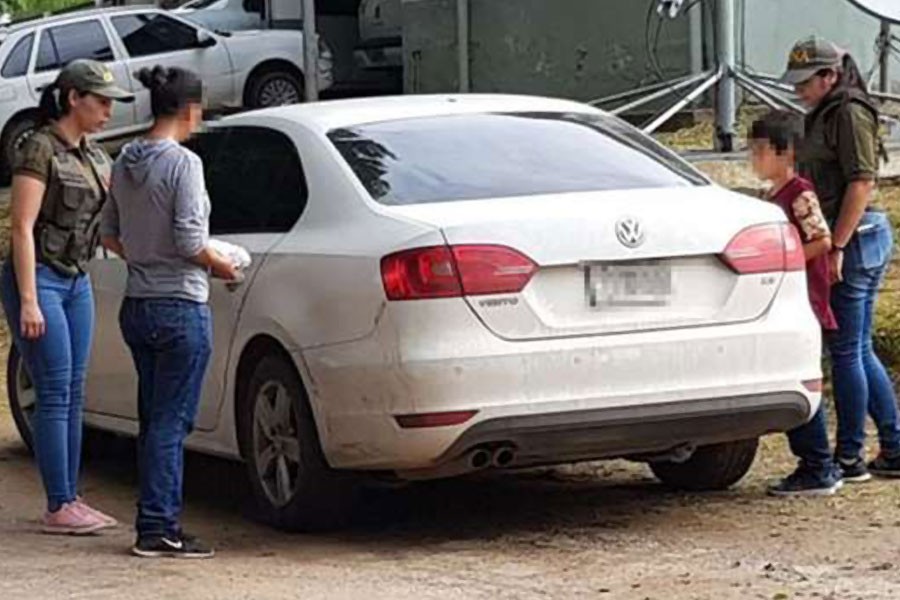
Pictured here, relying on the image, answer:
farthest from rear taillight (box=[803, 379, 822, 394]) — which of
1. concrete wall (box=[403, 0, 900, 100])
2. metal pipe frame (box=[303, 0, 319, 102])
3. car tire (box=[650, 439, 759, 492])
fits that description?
metal pipe frame (box=[303, 0, 319, 102])

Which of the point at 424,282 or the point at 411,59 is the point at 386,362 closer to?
the point at 424,282

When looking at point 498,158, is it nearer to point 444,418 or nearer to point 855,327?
point 444,418

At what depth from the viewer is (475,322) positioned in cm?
668

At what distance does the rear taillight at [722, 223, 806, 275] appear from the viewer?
277 inches

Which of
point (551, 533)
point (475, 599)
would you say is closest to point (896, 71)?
point (551, 533)

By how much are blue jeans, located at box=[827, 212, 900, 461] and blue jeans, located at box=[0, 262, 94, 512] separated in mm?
2910

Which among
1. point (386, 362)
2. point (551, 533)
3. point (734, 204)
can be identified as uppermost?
point (734, 204)

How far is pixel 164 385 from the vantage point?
22.8ft

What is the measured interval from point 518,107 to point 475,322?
1.50 metres

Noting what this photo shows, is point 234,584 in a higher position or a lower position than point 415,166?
lower

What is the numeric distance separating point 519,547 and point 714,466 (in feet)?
3.79

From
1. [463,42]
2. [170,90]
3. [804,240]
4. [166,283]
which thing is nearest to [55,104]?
[170,90]

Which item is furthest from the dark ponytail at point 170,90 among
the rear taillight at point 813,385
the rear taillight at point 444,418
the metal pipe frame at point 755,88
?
the metal pipe frame at point 755,88

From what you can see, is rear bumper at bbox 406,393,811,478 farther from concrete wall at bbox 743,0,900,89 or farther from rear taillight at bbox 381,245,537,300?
concrete wall at bbox 743,0,900,89
